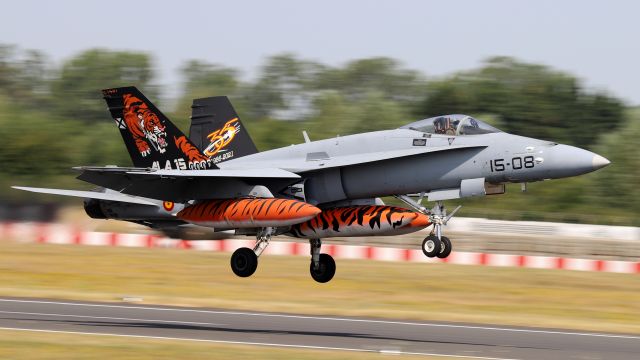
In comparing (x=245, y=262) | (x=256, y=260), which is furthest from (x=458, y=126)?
(x=245, y=262)

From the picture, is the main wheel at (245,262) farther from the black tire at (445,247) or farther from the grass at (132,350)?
the black tire at (445,247)

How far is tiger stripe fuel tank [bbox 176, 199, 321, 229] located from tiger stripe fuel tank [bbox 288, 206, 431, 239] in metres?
1.11

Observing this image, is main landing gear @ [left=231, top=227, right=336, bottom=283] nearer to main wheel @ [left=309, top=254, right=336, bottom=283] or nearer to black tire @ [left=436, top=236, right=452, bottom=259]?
main wheel @ [left=309, top=254, right=336, bottom=283]

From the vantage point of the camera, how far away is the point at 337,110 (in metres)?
68.9

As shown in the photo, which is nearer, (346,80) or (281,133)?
(281,133)

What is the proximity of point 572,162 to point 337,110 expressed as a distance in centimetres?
4999

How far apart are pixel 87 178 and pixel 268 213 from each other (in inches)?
159

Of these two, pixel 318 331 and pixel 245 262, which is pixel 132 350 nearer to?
pixel 245 262

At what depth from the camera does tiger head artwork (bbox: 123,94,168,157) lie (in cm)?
2230

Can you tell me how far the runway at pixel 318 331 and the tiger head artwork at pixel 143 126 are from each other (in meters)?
3.96

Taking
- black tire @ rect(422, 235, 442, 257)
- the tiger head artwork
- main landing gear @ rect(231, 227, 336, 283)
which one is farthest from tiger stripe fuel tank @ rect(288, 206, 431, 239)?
the tiger head artwork

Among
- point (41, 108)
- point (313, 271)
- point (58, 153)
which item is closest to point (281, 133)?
point (58, 153)

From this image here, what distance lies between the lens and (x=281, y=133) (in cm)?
6625

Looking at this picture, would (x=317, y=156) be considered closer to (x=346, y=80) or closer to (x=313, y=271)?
(x=313, y=271)
